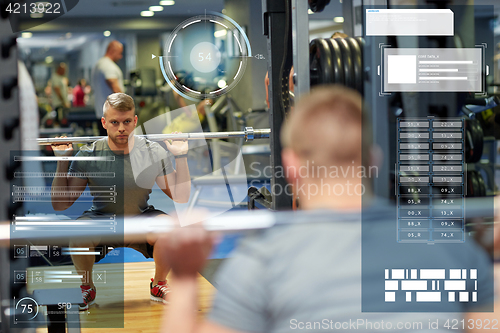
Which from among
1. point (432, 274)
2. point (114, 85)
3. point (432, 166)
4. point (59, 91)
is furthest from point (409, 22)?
point (59, 91)

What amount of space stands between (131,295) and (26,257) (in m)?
1.24

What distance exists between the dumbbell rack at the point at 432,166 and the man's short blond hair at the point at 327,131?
133mm

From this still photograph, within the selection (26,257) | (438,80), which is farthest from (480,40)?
(26,257)

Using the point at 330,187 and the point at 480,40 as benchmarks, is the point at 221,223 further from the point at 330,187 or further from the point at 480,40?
the point at 480,40

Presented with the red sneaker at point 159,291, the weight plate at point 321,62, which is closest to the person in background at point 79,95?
the red sneaker at point 159,291

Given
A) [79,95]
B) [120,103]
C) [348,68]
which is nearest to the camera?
[348,68]

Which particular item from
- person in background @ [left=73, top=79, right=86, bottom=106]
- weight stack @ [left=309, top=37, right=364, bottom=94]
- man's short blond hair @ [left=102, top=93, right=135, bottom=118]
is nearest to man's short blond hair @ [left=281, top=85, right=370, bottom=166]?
weight stack @ [left=309, top=37, right=364, bottom=94]

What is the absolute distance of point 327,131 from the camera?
48 cm

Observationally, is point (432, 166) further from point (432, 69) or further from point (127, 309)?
point (127, 309)

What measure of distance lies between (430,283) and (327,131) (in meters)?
0.21

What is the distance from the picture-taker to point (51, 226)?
0.58 meters

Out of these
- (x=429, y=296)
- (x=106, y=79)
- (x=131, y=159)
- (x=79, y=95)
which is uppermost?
(x=79, y=95)

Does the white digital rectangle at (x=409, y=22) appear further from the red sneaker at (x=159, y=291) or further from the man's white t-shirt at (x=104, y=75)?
the man's white t-shirt at (x=104, y=75)

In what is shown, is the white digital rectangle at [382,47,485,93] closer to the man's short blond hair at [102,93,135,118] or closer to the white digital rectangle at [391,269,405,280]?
the white digital rectangle at [391,269,405,280]
